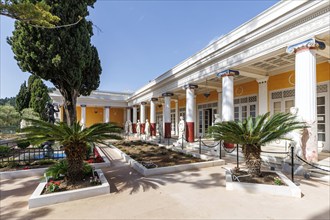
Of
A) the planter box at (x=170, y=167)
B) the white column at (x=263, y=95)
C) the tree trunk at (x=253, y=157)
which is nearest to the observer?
the tree trunk at (x=253, y=157)

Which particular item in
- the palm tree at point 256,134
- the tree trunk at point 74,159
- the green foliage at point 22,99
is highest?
the green foliage at point 22,99

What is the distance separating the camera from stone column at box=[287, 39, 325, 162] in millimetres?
5246

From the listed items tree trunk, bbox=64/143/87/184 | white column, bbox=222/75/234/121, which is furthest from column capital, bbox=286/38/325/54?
tree trunk, bbox=64/143/87/184

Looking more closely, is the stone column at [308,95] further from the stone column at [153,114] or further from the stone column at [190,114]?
the stone column at [153,114]

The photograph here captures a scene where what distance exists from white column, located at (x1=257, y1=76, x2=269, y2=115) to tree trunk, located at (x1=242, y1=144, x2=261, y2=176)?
5.91 m

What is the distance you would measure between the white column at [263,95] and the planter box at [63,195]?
8770 mm

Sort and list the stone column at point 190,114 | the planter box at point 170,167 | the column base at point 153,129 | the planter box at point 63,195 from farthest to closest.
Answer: the column base at point 153,129 < the stone column at point 190,114 < the planter box at point 170,167 < the planter box at point 63,195

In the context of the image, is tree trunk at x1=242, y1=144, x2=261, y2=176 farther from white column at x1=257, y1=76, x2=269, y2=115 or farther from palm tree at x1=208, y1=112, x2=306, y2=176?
white column at x1=257, y1=76, x2=269, y2=115

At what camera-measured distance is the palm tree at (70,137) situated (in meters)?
4.19

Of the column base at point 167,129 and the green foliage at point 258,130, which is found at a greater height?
the green foliage at point 258,130

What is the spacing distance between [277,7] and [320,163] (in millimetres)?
5044

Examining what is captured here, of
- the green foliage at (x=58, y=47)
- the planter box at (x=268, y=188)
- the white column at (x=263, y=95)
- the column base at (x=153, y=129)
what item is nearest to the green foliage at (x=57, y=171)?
the planter box at (x=268, y=188)

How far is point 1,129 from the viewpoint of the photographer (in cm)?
1844

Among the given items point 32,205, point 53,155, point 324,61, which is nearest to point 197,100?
point 324,61
